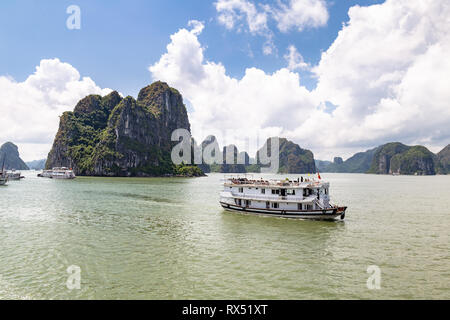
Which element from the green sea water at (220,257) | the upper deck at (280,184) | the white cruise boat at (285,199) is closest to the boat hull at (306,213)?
the white cruise boat at (285,199)

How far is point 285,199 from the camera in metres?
38.6

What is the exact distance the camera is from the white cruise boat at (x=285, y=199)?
36.8 meters

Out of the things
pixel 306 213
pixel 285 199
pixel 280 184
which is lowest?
pixel 306 213

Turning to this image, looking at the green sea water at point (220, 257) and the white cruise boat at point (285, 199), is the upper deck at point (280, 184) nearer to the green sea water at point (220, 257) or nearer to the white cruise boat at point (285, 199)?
the white cruise boat at point (285, 199)

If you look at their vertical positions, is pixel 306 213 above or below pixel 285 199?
below

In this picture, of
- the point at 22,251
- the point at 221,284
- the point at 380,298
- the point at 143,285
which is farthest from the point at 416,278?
the point at 22,251

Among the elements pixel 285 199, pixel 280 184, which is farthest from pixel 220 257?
pixel 280 184

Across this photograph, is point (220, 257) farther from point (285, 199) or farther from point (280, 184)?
point (280, 184)

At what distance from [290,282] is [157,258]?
10.6 m

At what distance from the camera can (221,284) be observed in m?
A: 16.2

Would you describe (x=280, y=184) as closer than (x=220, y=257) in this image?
No

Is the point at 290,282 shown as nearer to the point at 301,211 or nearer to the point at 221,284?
the point at 221,284

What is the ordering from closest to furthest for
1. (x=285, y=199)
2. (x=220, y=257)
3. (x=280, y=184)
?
(x=220, y=257) → (x=285, y=199) → (x=280, y=184)
